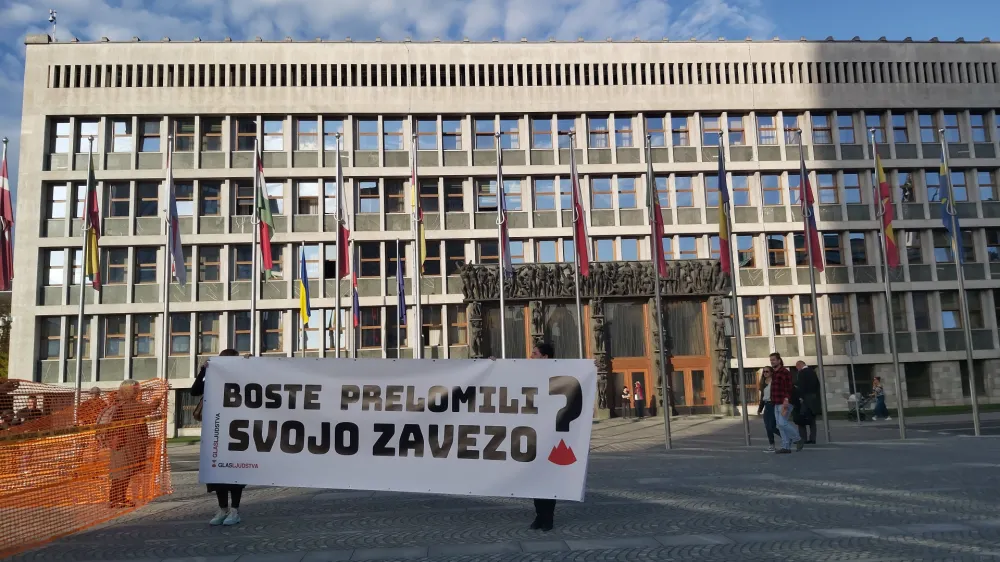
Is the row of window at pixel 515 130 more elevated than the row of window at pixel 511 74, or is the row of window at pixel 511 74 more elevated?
the row of window at pixel 511 74

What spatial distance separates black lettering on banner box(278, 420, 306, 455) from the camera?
29.6ft

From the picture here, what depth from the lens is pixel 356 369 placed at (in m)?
9.12

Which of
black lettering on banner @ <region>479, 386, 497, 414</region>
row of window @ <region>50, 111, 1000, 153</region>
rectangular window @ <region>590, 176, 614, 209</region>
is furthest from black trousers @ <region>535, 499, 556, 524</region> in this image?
rectangular window @ <region>590, 176, 614, 209</region>

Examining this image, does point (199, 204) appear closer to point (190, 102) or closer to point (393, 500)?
point (190, 102)

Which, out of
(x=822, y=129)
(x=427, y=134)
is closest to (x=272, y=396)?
(x=427, y=134)

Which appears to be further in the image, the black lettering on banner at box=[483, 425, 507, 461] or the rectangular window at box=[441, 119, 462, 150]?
the rectangular window at box=[441, 119, 462, 150]

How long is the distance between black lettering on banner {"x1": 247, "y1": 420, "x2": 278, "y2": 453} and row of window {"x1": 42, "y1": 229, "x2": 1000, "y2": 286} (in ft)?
99.7

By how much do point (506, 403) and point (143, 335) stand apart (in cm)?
3506

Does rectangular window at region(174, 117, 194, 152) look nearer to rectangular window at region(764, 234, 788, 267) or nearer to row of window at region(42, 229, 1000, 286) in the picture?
row of window at region(42, 229, 1000, 286)

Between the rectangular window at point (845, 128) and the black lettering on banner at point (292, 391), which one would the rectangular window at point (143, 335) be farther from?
the rectangular window at point (845, 128)

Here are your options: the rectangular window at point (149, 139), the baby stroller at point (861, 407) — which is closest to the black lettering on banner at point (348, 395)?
the baby stroller at point (861, 407)

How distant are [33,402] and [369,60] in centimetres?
3374

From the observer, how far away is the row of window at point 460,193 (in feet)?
130

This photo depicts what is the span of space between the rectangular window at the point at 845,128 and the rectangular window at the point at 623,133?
39.1ft
